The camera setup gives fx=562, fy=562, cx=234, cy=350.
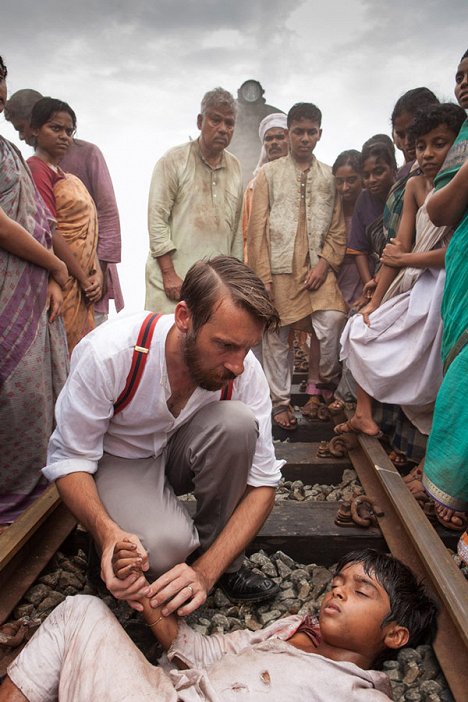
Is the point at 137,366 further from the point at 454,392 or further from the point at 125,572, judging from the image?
the point at 454,392

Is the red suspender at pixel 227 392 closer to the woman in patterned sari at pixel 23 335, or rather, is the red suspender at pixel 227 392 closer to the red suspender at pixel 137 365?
the red suspender at pixel 137 365

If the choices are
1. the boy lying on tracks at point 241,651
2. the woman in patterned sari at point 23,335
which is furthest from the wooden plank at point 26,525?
the boy lying on tracks at point 241,651

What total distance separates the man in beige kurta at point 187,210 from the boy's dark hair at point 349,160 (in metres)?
0.87

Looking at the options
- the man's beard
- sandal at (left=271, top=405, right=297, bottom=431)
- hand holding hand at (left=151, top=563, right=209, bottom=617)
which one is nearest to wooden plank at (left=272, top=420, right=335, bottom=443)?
sandal at (left=271, top=405, right=297, bottom=431)

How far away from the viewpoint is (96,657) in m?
1.53

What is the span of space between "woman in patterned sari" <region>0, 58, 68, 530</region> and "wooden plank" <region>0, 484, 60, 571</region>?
0.59ft

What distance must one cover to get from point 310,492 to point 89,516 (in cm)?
175

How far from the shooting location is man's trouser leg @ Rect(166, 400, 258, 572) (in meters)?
2.10

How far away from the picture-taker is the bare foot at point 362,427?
3.46 m

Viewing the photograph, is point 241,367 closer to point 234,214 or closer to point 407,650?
point 407,650

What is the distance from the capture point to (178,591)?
173 centimetres

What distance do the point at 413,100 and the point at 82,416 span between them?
331cm

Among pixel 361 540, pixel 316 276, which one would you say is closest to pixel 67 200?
pixel 316 276

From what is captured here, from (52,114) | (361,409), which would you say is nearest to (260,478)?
(361,409)
